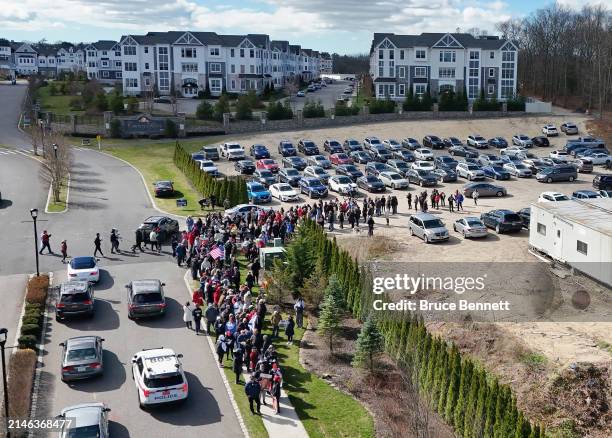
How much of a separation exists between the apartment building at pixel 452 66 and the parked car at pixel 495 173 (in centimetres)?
4039

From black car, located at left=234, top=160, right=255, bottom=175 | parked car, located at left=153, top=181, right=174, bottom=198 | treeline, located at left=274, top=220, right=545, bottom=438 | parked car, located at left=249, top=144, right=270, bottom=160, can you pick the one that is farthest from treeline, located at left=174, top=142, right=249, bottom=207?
treeline, located at left=274, top=220, right=545, bottom=438

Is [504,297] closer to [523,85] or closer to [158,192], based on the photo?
[158,192]

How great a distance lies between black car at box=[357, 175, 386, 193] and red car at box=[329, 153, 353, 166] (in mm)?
9225

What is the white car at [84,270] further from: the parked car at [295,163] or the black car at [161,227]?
the parked car at [295,163]

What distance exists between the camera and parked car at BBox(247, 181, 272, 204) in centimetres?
4722

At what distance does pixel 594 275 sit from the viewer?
2739 centimetres

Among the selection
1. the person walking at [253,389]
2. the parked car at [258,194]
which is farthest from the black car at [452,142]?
the person walking at [253,389]

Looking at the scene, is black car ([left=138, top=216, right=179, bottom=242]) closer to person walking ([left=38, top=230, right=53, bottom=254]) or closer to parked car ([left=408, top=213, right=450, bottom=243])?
person walking ([left=38, top=230, right=53, bottom=254])

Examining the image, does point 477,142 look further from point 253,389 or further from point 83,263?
point 253,389

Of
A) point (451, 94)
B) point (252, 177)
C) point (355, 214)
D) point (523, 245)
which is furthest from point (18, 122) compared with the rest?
point (523, 245)

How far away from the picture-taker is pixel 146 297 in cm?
2573

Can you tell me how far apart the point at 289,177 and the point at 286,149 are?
13.8 meters

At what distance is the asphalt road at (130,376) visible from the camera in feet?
61.0

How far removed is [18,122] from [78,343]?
229 feet
